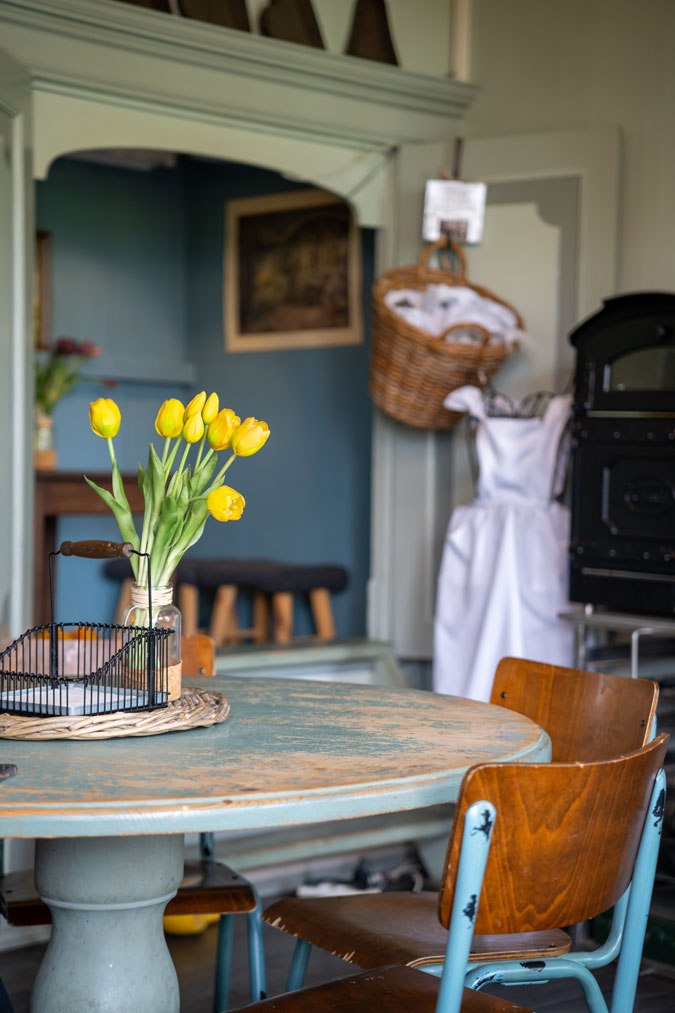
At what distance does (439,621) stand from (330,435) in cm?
195

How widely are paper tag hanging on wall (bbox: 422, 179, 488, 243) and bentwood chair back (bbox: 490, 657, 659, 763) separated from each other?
78.1 inches

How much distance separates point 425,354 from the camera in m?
3.63

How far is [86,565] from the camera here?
5.91 metres

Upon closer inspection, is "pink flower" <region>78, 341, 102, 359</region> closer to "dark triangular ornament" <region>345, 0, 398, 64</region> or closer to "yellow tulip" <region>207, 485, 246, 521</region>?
"dark triangular ornament" <region>345, 0, 398, 64</region>

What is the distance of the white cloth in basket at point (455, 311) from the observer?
3746 millimetres

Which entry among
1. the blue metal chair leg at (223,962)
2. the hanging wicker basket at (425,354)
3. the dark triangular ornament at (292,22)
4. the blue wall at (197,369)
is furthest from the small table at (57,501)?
the blue metal chair leg at (223,962)

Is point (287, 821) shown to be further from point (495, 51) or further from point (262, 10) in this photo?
point (495, 51)

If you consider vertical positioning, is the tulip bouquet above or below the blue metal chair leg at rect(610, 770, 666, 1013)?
above

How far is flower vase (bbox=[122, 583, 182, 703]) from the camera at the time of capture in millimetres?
1835

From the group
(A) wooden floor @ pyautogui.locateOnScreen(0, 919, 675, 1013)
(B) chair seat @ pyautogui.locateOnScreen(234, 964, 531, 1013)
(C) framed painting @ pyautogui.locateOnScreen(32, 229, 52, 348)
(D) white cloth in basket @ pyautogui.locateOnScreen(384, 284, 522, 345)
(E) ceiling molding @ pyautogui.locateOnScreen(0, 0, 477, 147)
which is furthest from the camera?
(C) framed painting @ pyautogui.locateOnScreen(32, 229, 52, 348)

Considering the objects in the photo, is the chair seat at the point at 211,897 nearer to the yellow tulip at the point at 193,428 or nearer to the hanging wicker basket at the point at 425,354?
the yellow tulip at the point at 193,428

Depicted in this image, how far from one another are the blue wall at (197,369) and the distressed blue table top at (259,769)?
354cm

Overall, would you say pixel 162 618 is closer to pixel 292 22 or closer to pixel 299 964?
pixel 299 964

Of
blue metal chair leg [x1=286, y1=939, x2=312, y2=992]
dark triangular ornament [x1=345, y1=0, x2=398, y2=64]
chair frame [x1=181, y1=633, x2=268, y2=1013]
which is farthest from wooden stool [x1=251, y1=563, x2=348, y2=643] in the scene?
blue metal chair leg [x1=286, y1=939, x2=312, y2=992]
